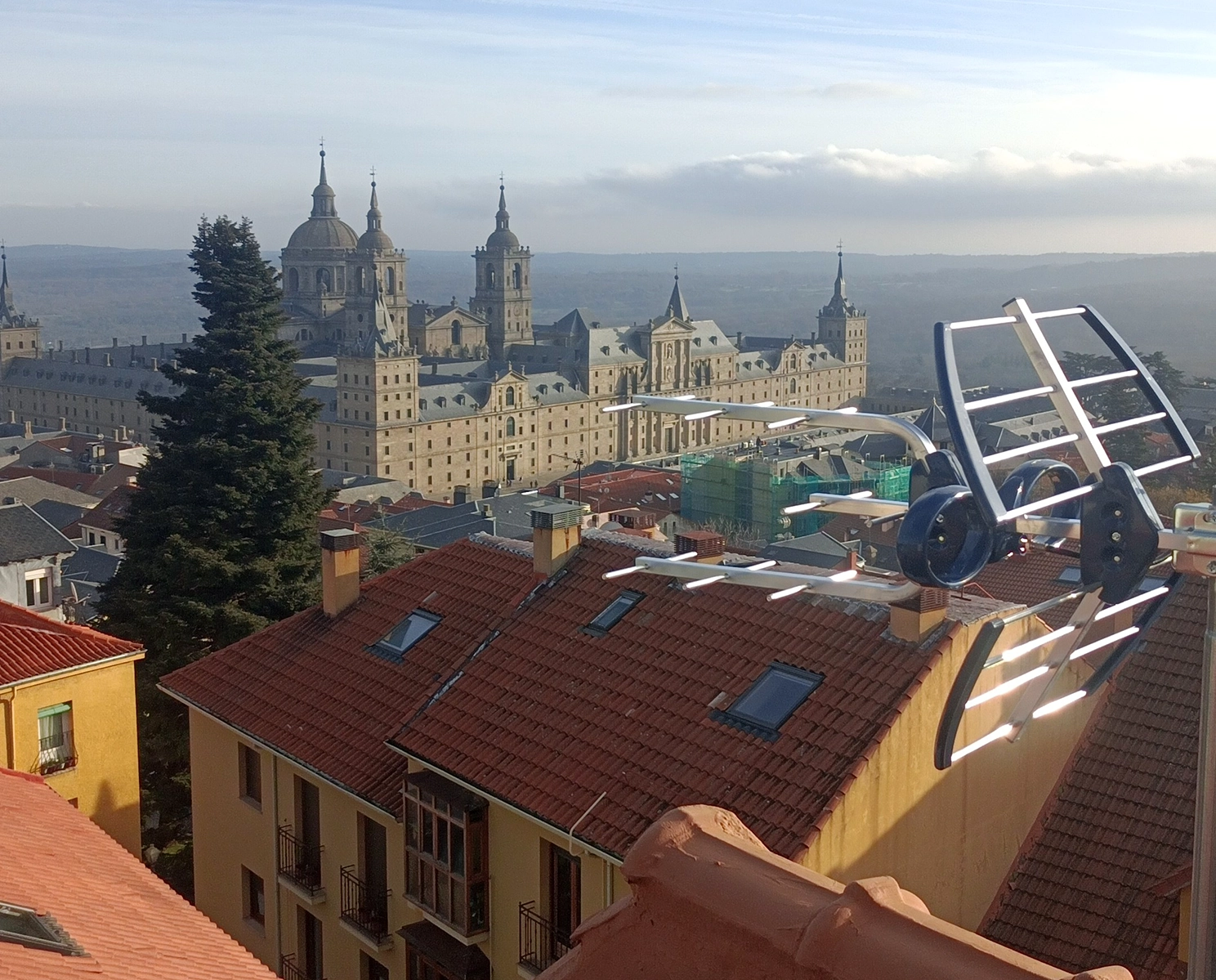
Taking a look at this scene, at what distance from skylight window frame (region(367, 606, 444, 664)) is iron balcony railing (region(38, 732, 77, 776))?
4.66 m

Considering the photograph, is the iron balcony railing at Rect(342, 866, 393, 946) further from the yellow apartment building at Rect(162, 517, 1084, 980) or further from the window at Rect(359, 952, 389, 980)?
the window at Rect(359, 952, 389, 980)

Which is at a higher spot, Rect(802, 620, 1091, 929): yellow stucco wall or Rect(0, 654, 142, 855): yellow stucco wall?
Rect(802, 620, 1091, 929): yellow stucco wall

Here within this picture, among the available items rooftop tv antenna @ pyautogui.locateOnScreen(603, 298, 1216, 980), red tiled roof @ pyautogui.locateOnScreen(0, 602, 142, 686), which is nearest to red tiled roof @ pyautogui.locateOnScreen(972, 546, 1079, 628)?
red tiled roof @ pyautogui.locateOnScreen(0, 602, 142, 686)

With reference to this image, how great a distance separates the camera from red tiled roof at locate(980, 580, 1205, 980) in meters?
10.7

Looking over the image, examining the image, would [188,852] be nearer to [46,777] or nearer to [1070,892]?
[46,777]

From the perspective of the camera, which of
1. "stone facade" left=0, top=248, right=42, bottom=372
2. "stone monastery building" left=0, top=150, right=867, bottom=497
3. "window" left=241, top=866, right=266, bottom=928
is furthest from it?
"stone facade" left=0, top=248, right=42, bottom=372

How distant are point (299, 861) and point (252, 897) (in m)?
1.91

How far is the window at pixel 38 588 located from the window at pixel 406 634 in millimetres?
28982

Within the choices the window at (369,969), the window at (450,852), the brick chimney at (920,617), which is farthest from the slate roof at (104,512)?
the brick chimney at (920,617)

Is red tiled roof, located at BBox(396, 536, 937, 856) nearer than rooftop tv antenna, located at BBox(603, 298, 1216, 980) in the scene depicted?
No

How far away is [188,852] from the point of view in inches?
923

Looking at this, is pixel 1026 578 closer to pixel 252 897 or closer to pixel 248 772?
pixel 248 772

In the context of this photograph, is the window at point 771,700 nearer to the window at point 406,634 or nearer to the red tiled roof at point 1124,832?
the red tiled roof at point 1124,832

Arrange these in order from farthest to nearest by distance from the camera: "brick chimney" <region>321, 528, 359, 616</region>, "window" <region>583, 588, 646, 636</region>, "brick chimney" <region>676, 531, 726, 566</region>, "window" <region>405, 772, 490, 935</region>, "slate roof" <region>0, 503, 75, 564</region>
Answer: "slate roof" <region>0, 503, 75, 564</region> < "brick chimney" <region>321, 528, 359, 616</region> < "brick chimney" <region>676, 531, 726, 566</region> < "window" <region>583, 588, 646, 636</region> < "window" <region>405, 772, 490, 935</region>
